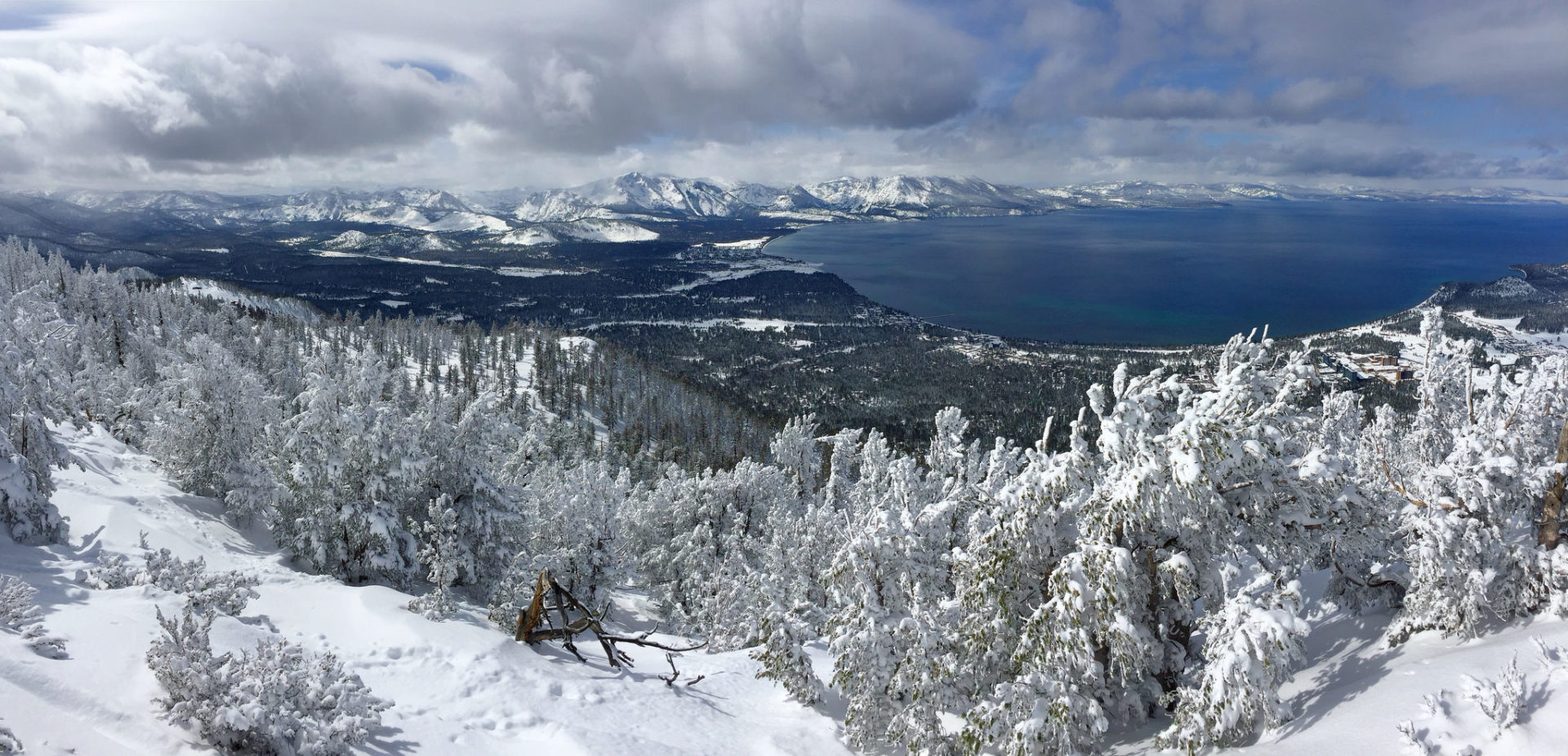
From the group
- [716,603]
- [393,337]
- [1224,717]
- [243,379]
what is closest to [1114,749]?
[1224,717]

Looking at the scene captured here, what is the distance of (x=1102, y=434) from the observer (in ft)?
43.6

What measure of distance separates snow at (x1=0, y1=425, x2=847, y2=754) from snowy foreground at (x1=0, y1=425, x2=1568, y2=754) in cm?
4

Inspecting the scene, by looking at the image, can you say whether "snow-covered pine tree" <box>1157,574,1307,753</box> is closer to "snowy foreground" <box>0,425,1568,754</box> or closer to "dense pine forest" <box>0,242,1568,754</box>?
"dense pine forest" <box>0,242,1568,754</box>

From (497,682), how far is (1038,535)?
1240cm

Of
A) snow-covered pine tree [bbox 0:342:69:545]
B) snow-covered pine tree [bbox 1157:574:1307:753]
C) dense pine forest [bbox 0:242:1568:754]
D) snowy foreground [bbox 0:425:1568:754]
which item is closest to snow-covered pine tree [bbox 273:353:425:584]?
dense pine forest [bbox 0:242:1568:754]

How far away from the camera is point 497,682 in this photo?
1527 centimetres

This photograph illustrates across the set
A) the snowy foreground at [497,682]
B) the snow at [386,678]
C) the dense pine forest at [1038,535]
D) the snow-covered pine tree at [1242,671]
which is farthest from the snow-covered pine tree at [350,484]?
the snow-covered pine tree at [1242,671]

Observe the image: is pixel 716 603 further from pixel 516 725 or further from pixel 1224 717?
pixel 1224 717

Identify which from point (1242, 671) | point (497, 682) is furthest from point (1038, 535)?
point (497, 682)

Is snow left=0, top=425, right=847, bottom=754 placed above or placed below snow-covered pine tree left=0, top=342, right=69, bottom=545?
below

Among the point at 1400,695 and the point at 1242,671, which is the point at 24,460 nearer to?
the point at 1242,671

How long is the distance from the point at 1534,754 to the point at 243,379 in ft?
141

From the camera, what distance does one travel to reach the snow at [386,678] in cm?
973

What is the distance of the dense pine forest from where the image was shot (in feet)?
40.1
